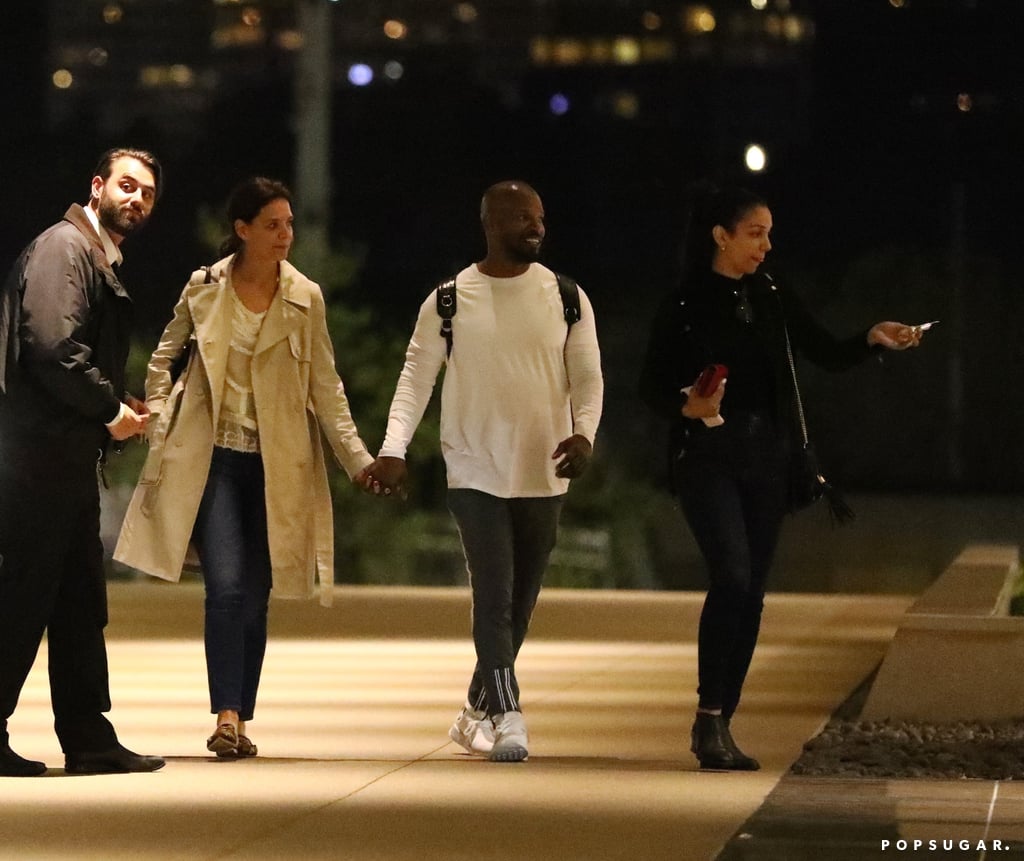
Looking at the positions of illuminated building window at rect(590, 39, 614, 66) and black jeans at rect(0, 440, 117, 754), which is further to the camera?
illuminated building window at rect(590, 39, 614, 66)

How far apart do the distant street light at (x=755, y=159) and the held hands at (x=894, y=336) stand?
4900 cm

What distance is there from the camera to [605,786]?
27.9 ft

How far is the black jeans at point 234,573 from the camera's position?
30.0ft

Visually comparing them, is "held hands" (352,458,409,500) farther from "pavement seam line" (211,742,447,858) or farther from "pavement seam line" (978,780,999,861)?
"pavement seam line" (978,780,999,861)

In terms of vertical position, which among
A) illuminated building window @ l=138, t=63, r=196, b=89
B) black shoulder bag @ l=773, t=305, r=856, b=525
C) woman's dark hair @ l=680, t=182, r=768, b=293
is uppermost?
illuminated building window @ l=138, t=63, r=196, b=89

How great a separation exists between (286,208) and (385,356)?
14520mm

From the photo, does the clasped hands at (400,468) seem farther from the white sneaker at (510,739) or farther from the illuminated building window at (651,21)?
the illuminated building window at (651,21)

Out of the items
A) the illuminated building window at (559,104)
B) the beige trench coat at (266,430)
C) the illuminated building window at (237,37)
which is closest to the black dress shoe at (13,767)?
the beige trench coat at (266,430)

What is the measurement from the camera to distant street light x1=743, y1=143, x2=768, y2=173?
5875 cm

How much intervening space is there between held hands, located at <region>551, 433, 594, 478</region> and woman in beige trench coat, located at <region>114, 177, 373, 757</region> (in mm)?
732

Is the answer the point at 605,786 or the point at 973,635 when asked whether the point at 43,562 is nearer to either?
the point at 605,786

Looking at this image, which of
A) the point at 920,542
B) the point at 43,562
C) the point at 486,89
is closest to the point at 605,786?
the point at 43,562

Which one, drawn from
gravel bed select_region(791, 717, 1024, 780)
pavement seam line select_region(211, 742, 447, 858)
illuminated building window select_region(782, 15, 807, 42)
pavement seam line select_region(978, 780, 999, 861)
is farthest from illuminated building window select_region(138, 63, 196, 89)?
pavement seam line select_region(978, 780, 999, 861)

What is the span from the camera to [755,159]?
2349 inches
